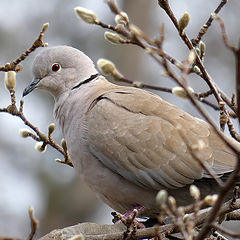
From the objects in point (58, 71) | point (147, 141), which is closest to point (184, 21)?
point (147, 141)

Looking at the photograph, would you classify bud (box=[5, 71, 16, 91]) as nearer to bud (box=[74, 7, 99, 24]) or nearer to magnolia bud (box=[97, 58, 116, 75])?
bud (box=[74, 7, 99, 24])

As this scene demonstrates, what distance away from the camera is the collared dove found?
3.47m

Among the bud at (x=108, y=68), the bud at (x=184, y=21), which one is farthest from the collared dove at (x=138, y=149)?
the bud at (x=108, y=68)

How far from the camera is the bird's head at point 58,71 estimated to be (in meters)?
4.48

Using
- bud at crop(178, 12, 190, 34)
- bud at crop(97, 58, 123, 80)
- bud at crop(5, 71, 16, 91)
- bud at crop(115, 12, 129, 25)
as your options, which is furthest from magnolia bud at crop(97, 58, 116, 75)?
bud at crop(5, 71, 16, 91)

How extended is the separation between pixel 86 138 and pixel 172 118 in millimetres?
557

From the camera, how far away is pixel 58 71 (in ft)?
14.8

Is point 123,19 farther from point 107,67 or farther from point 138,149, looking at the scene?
point 138,149

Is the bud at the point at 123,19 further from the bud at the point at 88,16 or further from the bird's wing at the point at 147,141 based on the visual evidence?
the bird's wing at the point at 147,141

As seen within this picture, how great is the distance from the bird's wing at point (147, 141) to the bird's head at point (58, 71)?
746 millimetres

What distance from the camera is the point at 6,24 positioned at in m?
10.9

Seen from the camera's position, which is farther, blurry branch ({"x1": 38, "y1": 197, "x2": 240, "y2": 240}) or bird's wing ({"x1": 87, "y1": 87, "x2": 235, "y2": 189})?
bird's wing ({"x1": 87, "y1": 87, "x2": 235, "y2": 189})

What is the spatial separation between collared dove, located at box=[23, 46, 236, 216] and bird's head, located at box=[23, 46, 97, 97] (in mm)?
500

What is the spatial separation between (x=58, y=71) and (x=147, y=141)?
4.08 ft
